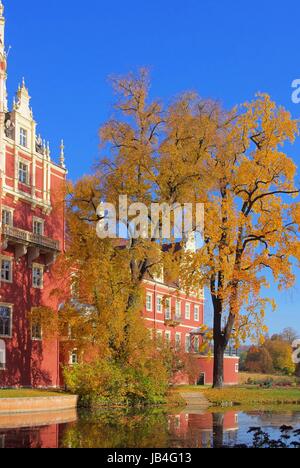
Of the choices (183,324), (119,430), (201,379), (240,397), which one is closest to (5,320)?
(240,397)

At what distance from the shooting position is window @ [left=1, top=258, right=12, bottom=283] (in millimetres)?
39406

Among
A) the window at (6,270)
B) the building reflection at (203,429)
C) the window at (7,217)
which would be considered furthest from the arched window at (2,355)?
the building reflection at (203,429)

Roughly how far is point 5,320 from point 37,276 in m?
4.10

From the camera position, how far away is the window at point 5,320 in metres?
39.2

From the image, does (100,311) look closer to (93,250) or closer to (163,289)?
(93,250)

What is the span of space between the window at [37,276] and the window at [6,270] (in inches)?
93.0

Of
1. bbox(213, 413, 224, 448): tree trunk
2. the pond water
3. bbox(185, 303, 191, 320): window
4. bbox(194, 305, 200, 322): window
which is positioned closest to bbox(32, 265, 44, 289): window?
the pond water

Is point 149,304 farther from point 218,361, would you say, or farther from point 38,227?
point 38,227

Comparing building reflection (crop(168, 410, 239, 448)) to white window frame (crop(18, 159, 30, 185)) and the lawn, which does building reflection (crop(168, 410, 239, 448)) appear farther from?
white window frame (crop(18, 159, 30, 185))

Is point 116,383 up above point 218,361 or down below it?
below

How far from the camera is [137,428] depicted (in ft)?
77.1

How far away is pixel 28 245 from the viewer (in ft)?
132

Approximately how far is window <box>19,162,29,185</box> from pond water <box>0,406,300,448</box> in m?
15.8
